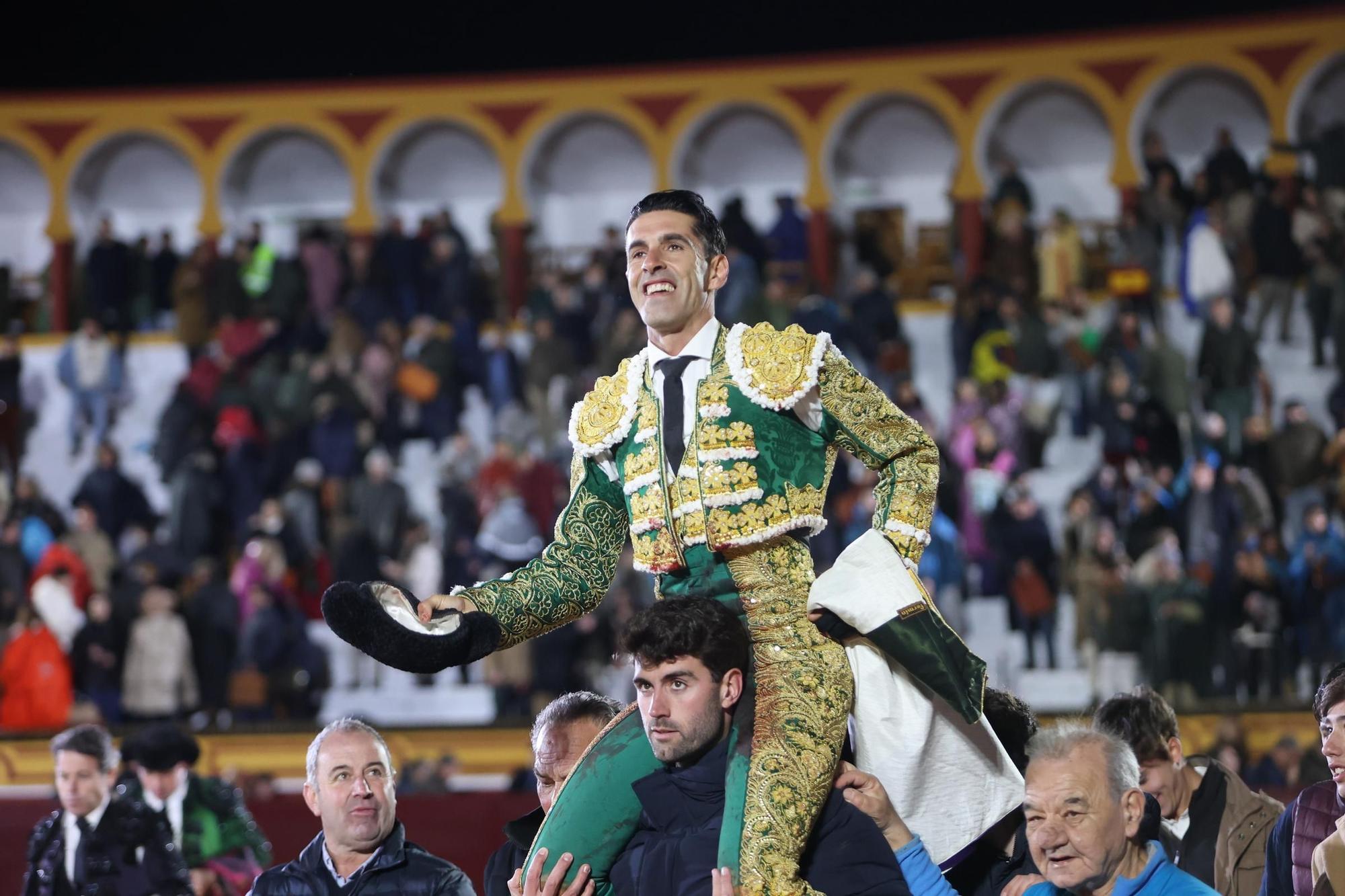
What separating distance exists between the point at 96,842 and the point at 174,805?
654 mm

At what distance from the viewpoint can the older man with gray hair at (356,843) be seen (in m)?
4.00

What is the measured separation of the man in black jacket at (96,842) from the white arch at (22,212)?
15722 mm

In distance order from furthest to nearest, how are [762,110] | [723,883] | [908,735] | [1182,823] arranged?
[762,110]
[1182,823]
[908,735]
[723,883]

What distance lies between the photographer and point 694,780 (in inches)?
128

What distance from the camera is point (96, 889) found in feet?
16.5

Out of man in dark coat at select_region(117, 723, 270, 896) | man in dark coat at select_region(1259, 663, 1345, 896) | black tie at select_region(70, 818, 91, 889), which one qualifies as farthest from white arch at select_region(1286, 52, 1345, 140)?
black tie at select_region(70, 818, 91, 889)

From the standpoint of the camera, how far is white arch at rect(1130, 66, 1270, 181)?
59.6 ft

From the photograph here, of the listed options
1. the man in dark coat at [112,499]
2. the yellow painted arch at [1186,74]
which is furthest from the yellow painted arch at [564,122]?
the man in dark coat at [112,499]

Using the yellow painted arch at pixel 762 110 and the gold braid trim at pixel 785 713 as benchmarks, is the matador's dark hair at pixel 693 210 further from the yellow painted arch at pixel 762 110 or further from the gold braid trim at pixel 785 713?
the yellow painted arch at pixel 762 110

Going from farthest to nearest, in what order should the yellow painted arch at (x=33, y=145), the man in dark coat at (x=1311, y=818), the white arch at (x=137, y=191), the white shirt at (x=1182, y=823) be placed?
the white arch at (x=137, y=191) < the yellow painted arch at (x=33, y=145) < the white shirt at (x=1182, y=823) < the man in dark coat at (x=1311, y=818)

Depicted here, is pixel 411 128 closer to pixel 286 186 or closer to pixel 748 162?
pixel 286 186

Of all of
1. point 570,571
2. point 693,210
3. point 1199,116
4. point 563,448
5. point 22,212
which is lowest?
point 570,571

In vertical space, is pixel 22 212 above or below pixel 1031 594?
above

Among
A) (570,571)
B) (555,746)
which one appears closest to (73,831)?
(555,746)
